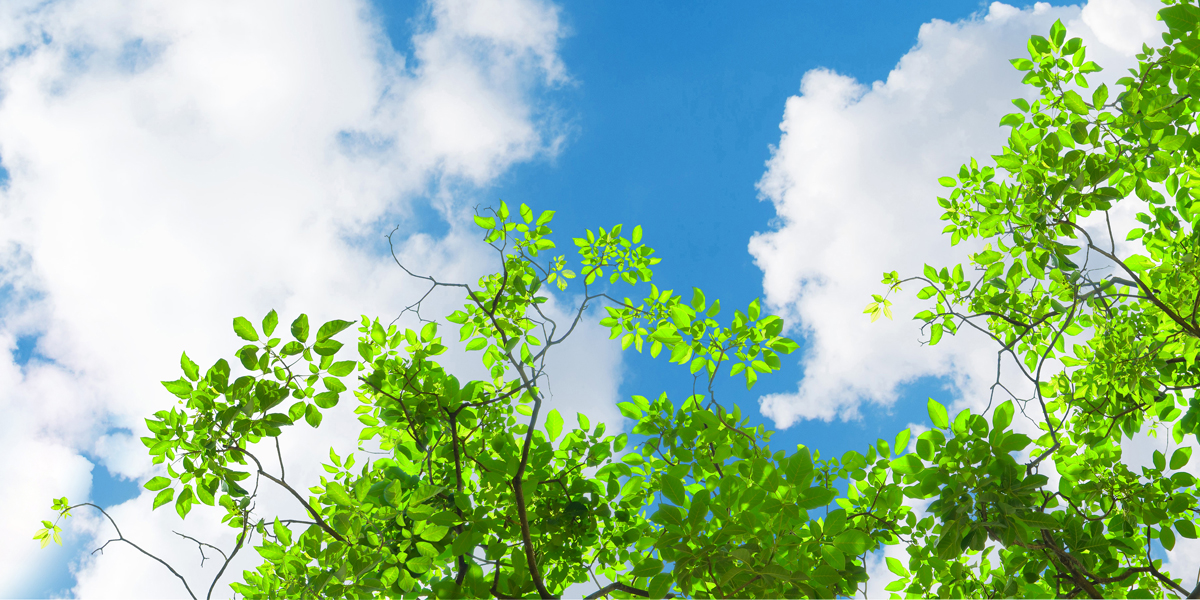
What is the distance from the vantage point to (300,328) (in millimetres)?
2705

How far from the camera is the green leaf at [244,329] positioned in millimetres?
2635

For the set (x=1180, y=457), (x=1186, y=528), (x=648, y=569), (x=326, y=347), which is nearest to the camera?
(x=648, y=569)

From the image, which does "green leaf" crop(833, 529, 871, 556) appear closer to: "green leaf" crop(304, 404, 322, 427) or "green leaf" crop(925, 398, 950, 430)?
"green leaf" crop(925, 398, 950, 430)

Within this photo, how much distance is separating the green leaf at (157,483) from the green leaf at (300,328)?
915 mm

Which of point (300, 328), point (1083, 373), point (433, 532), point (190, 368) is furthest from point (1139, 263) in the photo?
point (190, 368)

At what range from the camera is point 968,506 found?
8.29ft

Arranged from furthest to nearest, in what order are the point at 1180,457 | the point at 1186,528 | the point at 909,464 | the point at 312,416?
the point at 1180,457 < the point at 1186,528 < the point at 312,416 < the point at 909,464

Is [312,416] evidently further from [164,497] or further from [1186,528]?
→ [1186,528]

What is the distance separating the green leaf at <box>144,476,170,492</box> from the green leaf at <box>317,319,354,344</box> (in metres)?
0.99

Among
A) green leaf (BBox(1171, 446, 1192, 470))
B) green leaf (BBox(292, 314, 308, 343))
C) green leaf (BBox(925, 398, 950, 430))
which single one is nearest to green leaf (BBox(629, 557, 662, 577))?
green leaf (BBox(925, 398, 950, 430))

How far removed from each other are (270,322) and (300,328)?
0.12 m

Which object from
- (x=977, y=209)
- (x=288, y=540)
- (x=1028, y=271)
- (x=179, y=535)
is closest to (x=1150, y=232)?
(x=977, y=209)

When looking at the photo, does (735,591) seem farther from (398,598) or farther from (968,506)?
(398,598)

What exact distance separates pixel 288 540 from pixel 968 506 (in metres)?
3.53
